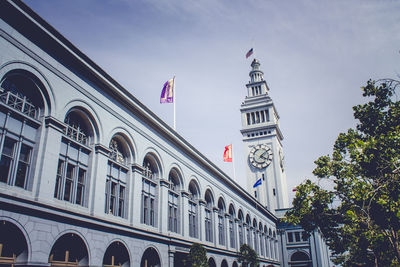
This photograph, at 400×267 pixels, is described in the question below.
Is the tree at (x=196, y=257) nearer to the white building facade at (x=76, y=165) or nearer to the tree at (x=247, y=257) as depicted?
the white building facade at (x=76, y=165)

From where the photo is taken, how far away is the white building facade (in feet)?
50.6

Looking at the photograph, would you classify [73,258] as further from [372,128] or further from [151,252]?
[372,128]

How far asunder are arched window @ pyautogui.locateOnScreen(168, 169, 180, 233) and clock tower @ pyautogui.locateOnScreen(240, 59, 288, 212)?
139ft

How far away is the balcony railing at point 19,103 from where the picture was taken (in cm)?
1583

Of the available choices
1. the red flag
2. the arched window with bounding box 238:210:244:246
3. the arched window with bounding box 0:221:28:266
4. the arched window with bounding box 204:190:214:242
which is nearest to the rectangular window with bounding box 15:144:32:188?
the arched window with bounding box 0:221:28:266

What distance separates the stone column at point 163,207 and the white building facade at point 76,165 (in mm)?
77

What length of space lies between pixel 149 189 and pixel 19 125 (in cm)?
1151

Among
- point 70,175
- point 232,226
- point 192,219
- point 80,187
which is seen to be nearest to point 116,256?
point 80,187

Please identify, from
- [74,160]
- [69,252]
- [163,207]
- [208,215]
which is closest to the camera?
[69,252]

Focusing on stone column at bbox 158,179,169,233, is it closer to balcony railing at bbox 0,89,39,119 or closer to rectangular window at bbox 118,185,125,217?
rectangular window at bbox 118,185,125,217

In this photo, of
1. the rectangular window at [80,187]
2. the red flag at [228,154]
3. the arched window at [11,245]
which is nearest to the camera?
the arched window at [11,245]

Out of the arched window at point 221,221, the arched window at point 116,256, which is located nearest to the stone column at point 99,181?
the arched window at point 116,256

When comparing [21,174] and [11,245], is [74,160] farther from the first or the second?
[11,245]

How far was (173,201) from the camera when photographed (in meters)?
29.0
